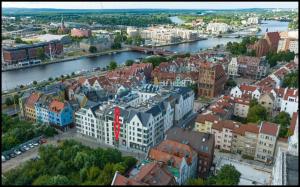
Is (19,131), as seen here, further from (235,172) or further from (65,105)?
(235,172)

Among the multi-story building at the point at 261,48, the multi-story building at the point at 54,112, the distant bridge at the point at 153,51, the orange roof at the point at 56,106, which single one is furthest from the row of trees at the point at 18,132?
the distant bridge at the point at 153,51

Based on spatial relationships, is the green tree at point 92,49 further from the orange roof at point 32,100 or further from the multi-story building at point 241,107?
the multi-story building at point 241,107

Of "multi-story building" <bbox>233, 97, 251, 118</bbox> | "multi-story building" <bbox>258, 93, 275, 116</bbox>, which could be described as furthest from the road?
"multi-story building" <bbox>258, 93, 275, 116</bbox>

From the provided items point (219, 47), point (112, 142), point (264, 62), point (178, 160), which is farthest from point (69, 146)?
point (219, 47)

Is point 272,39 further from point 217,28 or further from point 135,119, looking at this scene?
point 217,28

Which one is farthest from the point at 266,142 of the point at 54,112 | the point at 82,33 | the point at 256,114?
the point at 82,33

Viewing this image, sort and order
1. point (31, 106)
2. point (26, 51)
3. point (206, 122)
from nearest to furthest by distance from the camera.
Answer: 1. point (206, 122)
2. point (31, 106)
3. point (26, 51)
